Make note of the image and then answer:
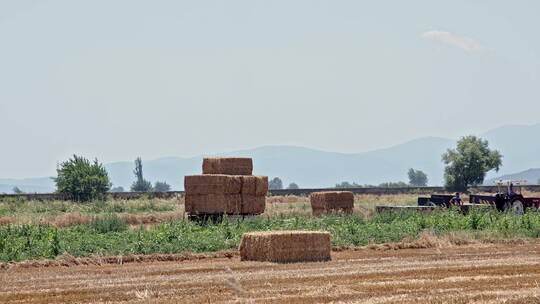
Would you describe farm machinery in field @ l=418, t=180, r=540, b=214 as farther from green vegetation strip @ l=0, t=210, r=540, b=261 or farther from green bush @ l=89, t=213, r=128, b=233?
green bush @ l=89, t=213, r=128, b=233

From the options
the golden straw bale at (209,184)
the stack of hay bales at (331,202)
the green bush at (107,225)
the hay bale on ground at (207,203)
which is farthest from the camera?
the stack of hay bales at (331,202)

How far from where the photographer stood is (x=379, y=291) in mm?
19484

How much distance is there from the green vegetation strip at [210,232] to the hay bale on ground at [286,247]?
4035mm

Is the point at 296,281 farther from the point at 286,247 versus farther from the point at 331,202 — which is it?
the point at 331,202

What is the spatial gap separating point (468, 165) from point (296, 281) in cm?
7906

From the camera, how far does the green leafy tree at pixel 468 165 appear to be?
96625mm

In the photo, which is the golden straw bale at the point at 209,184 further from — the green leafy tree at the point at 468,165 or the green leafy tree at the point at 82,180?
the green leafy tree at the point at 468,165

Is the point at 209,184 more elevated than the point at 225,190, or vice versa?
the point at 209,184

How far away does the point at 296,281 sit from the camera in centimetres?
2125

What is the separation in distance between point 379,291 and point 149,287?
16.0 ft

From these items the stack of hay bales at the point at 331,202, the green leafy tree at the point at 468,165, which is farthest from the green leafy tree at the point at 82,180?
the green leafy tree at the point at 468,165

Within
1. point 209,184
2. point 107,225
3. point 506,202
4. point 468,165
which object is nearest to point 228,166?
point 209,184

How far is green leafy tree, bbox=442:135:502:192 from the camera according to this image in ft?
317

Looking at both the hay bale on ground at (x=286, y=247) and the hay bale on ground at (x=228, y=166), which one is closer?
the hay bale on ground at (x=286, y=247)
